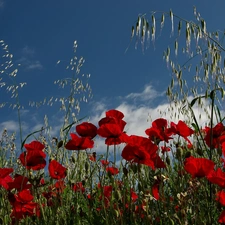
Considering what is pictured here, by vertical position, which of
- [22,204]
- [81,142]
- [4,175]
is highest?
[81,142]

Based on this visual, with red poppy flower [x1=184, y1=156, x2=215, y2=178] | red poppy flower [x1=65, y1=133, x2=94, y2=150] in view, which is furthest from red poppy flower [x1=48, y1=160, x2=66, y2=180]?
red poppy flower [x1=184, y1=156, x2=215, y2=178]

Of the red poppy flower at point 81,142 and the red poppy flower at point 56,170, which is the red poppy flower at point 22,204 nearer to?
the red poppy flower at point 56,170

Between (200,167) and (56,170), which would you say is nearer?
(200,167)

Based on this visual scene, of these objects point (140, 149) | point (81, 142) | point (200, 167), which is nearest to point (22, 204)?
Answer: point (81, 142)

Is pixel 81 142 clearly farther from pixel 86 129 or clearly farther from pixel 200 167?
pixel 200 167

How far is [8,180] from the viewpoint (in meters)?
1.72

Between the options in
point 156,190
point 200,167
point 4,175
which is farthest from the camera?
point 156,190

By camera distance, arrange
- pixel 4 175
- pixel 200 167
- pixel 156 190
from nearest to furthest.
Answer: pixel 200 167, pixel 4 175, pixel 156 190

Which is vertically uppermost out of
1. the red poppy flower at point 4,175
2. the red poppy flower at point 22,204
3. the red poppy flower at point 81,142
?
the red poppy flower at point 81,142

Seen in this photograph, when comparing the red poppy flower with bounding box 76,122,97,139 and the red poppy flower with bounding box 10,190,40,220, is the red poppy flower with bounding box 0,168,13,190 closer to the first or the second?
the red poppy flower with bounding box 10,190,40,220

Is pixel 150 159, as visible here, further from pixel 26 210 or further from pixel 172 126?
pixel 26 210

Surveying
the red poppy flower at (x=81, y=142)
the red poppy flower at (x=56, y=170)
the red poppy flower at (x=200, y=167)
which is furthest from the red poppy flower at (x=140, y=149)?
the red poppy flower at (x=56, y=170)

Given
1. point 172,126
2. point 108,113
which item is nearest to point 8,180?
point 108,113

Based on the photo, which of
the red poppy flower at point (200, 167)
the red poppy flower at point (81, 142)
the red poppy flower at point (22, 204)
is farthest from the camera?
the red poppy flower at point (81, 142)
